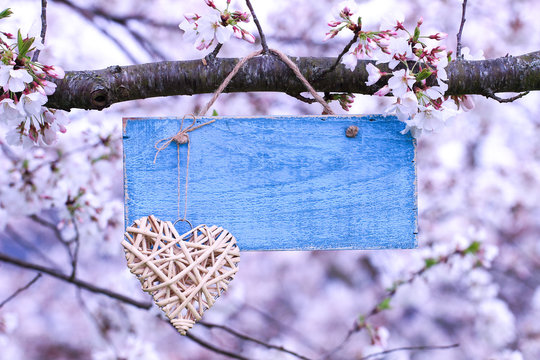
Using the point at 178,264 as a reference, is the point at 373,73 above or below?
above

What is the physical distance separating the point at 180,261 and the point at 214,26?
42 cm

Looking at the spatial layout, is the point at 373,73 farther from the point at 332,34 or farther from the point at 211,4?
the point at 211,4

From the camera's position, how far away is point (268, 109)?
2844 mm

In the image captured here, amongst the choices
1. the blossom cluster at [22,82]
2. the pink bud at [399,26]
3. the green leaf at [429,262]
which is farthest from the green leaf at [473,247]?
the blossom cluster at [22,82]

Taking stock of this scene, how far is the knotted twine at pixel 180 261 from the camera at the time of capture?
33.9 inches

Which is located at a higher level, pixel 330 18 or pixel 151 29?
pixel 151 29

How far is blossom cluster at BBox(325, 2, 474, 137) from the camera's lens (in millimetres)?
Answer: 853

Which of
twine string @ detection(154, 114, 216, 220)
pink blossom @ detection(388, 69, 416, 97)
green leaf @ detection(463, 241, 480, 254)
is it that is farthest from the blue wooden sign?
green leaf @ detection(463, 241, 480, 254)

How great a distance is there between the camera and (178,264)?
2.87ft

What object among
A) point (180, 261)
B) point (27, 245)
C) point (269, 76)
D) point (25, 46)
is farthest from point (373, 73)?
point (27, 245)

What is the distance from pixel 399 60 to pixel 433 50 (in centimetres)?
6

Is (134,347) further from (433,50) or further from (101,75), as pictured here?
(433,50)

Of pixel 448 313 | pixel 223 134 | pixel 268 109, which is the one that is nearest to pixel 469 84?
pixel 223 134

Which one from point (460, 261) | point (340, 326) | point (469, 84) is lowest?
point (340, 326)
